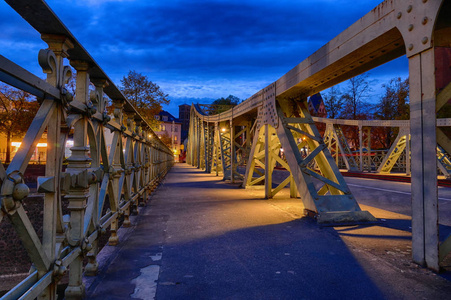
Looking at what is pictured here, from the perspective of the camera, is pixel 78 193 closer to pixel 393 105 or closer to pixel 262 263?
pixel 262 263

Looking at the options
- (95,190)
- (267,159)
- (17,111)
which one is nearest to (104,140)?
(95,190)

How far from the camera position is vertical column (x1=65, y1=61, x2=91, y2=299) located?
2414 millimetres

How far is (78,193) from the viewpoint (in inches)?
97.5

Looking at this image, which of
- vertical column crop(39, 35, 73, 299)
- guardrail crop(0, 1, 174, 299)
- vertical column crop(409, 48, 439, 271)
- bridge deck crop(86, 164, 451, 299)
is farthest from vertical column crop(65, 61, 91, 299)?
vertical column crop(409, 48, 439, 271)

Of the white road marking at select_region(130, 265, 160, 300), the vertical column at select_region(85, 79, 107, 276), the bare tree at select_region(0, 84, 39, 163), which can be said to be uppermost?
the bare tree at select_region(0, 84, 39, 163)

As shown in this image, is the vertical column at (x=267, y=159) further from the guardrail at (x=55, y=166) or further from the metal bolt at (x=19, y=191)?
the metal bolt at (x=19, y=191)

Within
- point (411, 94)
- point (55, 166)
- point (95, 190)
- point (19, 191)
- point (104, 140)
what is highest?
point (411, 94)

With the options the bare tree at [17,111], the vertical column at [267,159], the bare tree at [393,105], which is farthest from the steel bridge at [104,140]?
the bare tree at [393,105]

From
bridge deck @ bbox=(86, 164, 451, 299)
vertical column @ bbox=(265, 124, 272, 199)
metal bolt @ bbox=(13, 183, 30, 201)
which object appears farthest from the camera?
vertical column @ bbox=(265, 124, 272, 199)

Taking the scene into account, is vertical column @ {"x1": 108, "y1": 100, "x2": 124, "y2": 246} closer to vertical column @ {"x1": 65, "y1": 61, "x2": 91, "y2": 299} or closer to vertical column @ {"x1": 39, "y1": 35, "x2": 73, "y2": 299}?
vertical column @ {"x1": 65, "y1": 61, "x2": 91, "y2": 299}

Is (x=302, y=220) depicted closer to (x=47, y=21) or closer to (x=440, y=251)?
(x=440, y=251)

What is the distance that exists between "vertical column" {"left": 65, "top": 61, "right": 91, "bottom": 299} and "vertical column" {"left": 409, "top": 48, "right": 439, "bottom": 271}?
3.36 m

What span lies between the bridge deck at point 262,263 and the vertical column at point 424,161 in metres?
0.26

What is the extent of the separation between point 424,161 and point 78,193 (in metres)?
3.45
